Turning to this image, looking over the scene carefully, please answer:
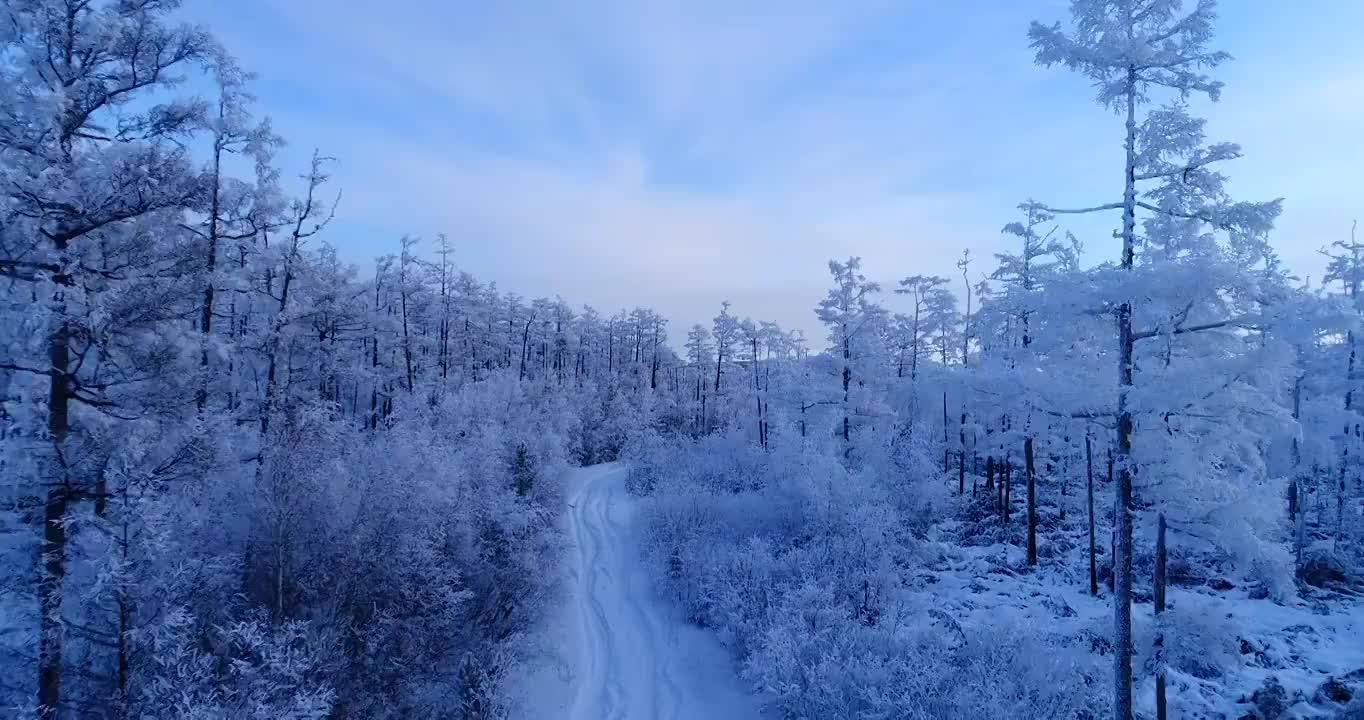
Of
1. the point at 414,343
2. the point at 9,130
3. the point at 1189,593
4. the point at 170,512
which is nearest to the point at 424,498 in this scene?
the point at 170,512

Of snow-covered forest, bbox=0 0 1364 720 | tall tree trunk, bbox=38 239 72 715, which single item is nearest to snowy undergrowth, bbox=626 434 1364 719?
snow-covered forest, bbox=0 0 1364 720

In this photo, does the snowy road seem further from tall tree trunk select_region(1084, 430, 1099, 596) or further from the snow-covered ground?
tall tree trunk select_region(1084, 430, 1099, 596)

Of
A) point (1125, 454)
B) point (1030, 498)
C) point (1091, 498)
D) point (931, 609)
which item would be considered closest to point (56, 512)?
point (1125, 454)

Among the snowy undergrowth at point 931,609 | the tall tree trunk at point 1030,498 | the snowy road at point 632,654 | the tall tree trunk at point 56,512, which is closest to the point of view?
the tall tree trunk at point 56,512

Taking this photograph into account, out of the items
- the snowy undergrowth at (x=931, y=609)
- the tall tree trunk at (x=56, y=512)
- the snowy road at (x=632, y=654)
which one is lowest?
the snowy road at (x=632, y=654)

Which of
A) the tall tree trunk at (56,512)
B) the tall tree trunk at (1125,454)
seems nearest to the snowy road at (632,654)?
the tall tree trunk at (1125,454)

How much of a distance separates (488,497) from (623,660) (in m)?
6.11

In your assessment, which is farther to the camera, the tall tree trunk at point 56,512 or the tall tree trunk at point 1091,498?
the tall tree trunk at point 1091,498

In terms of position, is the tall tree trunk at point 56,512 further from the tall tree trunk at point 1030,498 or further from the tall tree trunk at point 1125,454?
the tall tree trunk at point 1030,498

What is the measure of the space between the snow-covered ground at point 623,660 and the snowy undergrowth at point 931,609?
0.80 m

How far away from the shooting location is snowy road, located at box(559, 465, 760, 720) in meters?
14.2

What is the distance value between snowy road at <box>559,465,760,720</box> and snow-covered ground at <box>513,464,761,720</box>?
2 centimetres

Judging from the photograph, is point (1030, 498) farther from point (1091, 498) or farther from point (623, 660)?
point (623, 660)

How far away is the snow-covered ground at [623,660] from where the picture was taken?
14.0 meters
